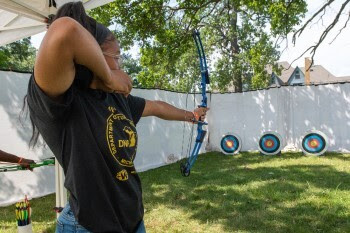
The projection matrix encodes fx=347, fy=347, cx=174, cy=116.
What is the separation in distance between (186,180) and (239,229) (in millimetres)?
1989

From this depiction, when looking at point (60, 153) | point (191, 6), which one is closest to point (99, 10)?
point (191, 6)

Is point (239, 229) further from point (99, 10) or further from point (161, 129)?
point (99, 10)

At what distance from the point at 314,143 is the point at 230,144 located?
1784 millimetres

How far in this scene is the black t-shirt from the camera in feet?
2.68

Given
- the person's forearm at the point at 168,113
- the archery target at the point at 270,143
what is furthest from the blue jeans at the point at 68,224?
the archery target at the point at 270,143

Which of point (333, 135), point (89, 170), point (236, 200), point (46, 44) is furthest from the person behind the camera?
point (333, 135)

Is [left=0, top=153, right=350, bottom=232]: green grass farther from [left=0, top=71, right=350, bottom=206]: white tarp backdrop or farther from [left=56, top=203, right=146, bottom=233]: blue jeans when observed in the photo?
[left=56, top=203, right=146, bottom=233]: blue jeans

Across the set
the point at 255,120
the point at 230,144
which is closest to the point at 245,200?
the point at 230,144

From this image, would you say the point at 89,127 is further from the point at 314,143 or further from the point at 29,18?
the point at 314,143

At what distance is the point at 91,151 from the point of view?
2.73 ft

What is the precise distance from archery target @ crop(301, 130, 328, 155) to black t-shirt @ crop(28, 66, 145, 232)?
6.52 m

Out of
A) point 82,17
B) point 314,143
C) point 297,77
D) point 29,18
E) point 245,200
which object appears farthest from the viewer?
point 297,77

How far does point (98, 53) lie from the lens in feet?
2.46

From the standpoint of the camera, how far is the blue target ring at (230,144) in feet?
25.4
